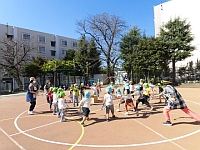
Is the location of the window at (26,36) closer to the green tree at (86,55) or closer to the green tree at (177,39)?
the green tree at (86,55)

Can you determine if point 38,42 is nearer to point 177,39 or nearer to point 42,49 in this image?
point 42,49

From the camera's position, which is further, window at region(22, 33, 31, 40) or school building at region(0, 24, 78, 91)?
window at region(22, 33, 31, 40)

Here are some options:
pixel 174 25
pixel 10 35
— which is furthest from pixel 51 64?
pixel 174 25

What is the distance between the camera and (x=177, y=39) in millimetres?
27062

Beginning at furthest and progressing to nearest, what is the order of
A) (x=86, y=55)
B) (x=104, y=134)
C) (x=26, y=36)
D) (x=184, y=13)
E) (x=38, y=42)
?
(x=38, y=42) < (x=26, y=36) < (x=86, y=55) < (x=184, y=13) < (x=104, y=134)

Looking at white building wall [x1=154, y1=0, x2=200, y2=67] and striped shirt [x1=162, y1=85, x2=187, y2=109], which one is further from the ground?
white building wall [x1=154, y1=0, x2=200, y2=67]

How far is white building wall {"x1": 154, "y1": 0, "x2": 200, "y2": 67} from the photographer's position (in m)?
33.2

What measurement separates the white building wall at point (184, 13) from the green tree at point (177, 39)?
4592 mm

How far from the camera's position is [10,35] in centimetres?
3988

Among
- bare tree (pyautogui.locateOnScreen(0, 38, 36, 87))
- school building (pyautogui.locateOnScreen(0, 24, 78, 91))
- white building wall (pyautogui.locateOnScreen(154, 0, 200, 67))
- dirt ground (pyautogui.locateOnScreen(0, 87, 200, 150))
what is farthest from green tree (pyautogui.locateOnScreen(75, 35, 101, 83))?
dirt ground (pyautogui.locateOnScreen(0, 87, 200, 150))

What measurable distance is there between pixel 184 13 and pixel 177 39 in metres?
11.7

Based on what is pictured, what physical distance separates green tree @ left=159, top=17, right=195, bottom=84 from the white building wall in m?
4.59

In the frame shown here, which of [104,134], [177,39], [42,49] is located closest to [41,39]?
[42,49]

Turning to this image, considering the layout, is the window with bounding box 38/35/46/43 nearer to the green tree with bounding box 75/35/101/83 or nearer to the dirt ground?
the green tree with bounding box 75/35/101/83
